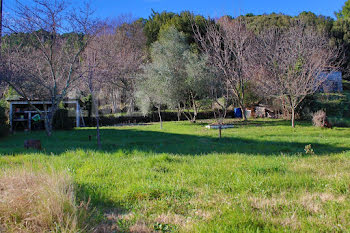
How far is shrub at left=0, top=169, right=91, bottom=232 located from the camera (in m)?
2.67

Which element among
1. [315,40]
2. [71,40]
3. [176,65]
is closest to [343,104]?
[315,40]

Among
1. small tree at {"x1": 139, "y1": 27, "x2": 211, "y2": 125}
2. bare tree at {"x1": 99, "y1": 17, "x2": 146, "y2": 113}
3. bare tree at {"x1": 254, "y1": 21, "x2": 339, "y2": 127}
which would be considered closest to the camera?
bare tree at {"x1": 254, "y1": 21, "x2": 339, "y2": 127}

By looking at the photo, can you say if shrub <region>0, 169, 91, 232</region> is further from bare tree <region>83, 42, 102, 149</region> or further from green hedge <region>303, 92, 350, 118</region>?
green hedge <region>303, 92, 350, 118</region>

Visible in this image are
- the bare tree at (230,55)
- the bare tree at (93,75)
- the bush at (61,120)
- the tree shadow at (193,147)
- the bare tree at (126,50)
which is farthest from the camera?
the bare tree at (126,50)

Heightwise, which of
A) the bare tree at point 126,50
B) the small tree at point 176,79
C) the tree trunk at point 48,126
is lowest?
the tree trunk at point 48,126

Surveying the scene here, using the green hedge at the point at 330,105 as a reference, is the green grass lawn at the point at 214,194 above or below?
below

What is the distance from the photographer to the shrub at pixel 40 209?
267 cm

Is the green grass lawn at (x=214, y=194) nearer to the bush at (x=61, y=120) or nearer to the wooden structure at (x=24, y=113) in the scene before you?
the bush at (x=61, y=120)

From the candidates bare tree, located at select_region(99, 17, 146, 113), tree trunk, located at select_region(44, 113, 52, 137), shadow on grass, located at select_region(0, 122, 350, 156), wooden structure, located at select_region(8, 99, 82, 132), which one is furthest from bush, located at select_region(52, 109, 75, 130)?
bare tree, located at select_region(99, 17, 146, 113)

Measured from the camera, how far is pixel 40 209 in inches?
111

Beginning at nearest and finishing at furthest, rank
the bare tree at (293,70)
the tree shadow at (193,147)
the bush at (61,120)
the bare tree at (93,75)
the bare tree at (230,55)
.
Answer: the tree shadow at (193,147), the bare tree at (93,75), the bare tree at (293,70), the bush at (61,120), the bare tree at (230,55)

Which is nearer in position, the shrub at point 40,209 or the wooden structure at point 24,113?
the shrub at point 40,209

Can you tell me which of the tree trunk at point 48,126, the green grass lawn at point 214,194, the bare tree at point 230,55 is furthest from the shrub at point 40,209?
the bare tree at point 230,55

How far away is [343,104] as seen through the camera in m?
22.6
